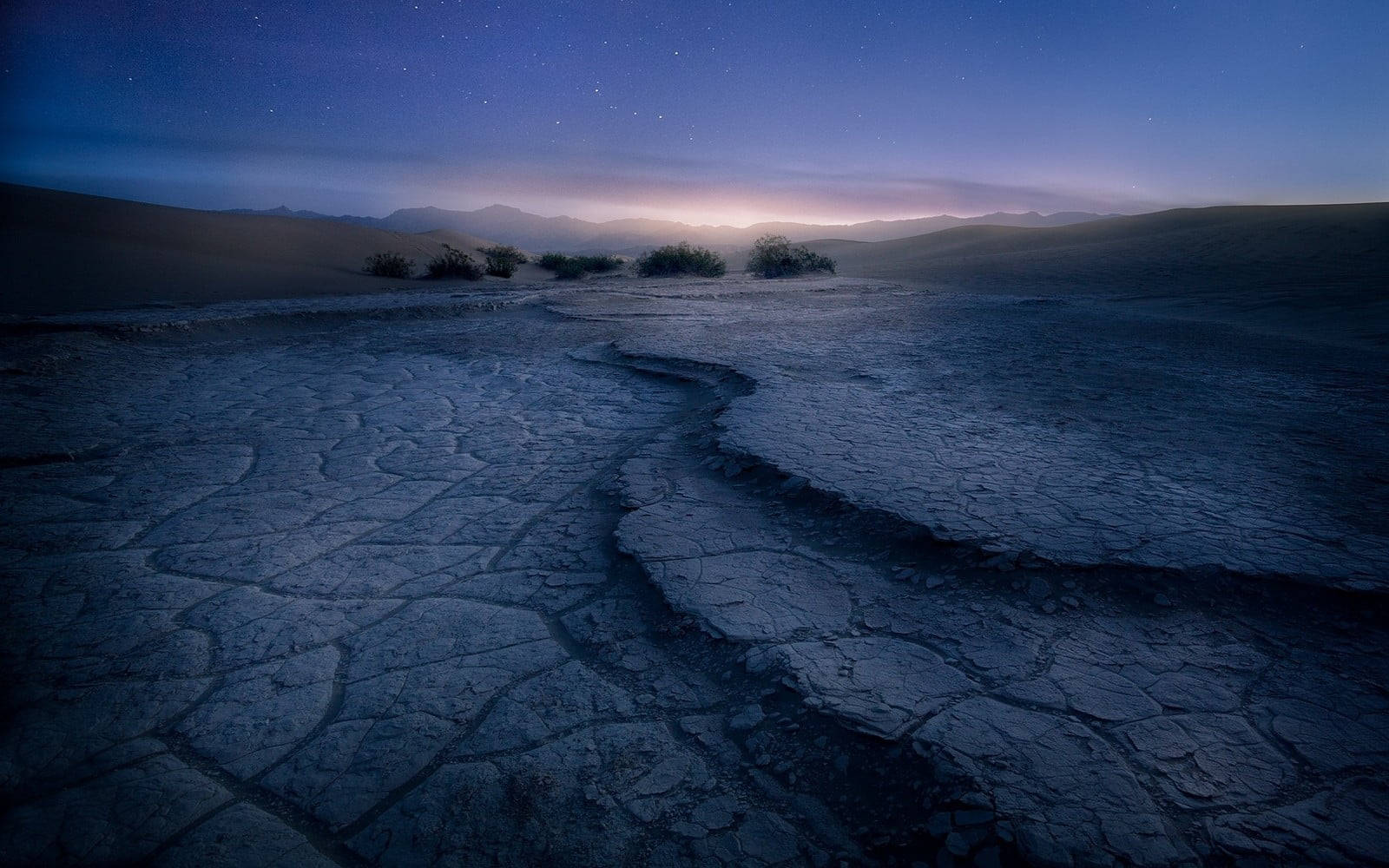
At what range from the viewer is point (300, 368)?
5457mm

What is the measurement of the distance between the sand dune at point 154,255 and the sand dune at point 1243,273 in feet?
42.6

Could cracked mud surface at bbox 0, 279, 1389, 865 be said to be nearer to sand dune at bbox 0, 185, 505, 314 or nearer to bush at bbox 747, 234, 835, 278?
sand dune at bbox 0, 185, 505, 314

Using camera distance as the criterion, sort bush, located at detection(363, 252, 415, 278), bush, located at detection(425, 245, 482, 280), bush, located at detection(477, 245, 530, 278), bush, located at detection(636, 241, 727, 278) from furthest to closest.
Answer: bush, located at detection(636, 241, 727, 278) → bush, located at detection(477, 245, 530, 278) → bush, located at detection(425, 245, 482, 280) → bush, located at detection(363, 252, 415, 278)

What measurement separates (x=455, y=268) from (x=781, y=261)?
8611 mm

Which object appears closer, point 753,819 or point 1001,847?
point 1001,847

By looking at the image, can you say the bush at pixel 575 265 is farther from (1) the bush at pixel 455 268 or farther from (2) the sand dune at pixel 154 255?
(2) the sand dune at pixel 154 255

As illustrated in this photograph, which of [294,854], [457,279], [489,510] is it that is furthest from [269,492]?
[457,279]

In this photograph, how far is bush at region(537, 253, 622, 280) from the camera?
1866 cm

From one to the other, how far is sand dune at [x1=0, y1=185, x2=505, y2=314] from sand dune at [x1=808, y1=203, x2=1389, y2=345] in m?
13.0

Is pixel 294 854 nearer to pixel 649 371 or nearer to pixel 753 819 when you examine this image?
pixel 753 819

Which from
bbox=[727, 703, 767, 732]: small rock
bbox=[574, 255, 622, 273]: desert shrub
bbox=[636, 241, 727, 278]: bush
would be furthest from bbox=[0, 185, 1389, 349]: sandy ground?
bbox=[727, 703, 767, 732]: small rock

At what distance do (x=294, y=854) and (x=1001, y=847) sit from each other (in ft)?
4.68

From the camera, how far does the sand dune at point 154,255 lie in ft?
31.1

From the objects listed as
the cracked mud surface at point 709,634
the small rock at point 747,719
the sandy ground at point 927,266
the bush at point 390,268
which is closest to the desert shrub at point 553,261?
the sandy ground at point 927,266
